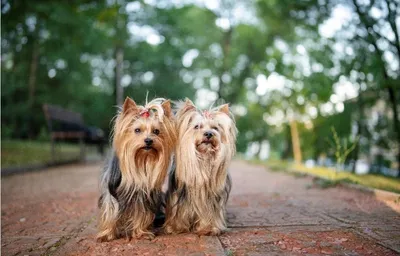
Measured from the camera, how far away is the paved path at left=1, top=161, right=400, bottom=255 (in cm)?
303

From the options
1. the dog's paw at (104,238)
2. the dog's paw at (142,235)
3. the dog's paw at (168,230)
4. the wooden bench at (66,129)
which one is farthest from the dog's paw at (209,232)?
the wooden bench at (66,129)

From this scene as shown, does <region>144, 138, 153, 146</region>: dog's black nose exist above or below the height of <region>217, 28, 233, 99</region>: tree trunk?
below

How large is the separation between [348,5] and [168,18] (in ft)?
41.0

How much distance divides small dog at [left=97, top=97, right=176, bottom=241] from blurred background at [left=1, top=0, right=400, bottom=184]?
2.67 feet

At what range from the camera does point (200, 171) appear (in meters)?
3.37

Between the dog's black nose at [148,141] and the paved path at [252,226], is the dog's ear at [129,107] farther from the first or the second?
the paved path at [252,226]

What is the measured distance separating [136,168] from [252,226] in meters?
1.39

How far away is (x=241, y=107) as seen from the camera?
28.9 meters

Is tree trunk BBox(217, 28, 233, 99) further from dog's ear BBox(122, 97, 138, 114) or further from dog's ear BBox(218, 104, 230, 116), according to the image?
dog's ear BBox(122, 97, 138, 114)

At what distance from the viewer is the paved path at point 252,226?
3.03 metres

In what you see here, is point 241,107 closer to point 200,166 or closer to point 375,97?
point 375,97

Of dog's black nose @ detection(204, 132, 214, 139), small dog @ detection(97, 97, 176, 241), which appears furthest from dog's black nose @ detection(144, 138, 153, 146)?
dog's black nose @ detection(204, 132, 214, 139)

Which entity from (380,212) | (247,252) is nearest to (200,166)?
(247,252)

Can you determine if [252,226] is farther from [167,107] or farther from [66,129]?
[66,129]
